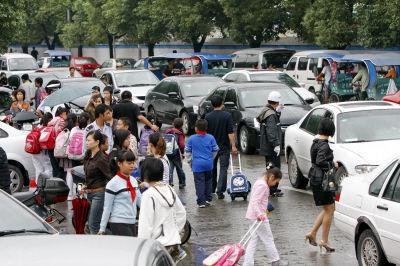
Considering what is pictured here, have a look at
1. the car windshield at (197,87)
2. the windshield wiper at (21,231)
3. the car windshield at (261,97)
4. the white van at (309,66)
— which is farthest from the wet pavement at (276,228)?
the white van at (309,66)

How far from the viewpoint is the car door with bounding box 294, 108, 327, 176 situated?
15.6 meters

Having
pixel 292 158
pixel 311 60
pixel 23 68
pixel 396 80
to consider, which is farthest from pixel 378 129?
pixel 23 68

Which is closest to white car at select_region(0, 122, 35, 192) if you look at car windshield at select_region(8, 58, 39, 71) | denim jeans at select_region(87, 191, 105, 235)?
denim jeans at select_region(87, 191, 105, 235)

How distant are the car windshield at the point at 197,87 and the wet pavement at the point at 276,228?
9.36m

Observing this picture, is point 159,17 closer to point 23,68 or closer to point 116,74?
point 23,68

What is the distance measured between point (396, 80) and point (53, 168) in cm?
1701

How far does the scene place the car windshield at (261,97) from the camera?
21719mm

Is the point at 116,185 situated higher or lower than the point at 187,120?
higher

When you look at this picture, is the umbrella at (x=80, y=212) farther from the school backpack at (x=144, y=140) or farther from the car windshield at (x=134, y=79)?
the car windshield at (x=134, y=79)

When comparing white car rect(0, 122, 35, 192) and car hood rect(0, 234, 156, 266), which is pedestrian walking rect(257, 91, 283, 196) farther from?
car hood rect(0, 234, 156, 266)

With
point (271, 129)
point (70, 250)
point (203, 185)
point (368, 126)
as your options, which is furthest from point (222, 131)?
point (70, 250)

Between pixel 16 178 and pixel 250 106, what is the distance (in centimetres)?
693

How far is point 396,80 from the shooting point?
29781 mm

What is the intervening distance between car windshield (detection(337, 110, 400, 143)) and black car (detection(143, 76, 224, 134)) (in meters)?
10.0
